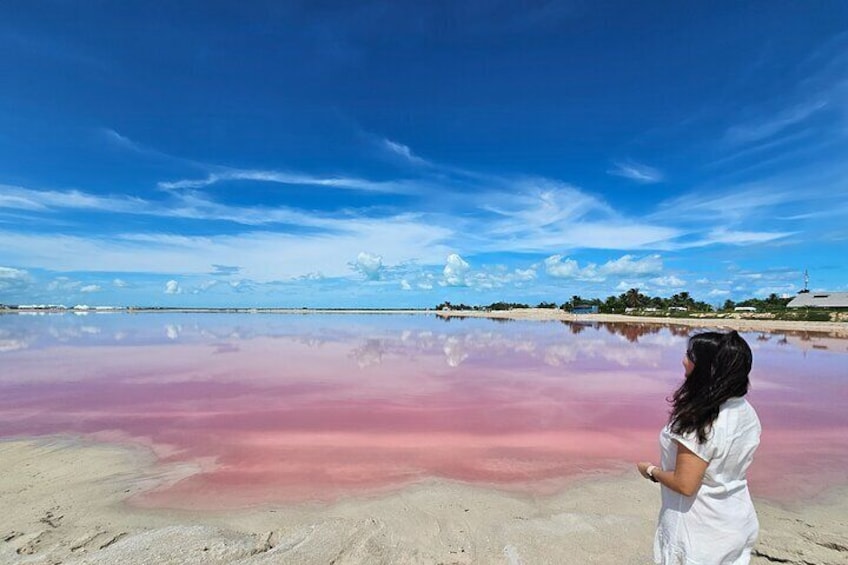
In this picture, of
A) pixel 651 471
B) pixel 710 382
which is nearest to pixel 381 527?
pixel 651 471

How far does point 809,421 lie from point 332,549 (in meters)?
11.6

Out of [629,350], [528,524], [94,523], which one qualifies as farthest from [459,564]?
[629,350]

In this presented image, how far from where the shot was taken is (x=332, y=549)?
4.70 meters

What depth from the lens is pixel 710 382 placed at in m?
2.62

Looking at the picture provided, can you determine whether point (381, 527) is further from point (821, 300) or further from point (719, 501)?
point (821, 300)

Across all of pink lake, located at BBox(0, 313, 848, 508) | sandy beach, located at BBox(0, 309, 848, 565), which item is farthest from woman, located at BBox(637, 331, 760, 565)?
pink lake, located at BBox(0, 313, 848, 508)

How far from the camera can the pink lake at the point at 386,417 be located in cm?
697

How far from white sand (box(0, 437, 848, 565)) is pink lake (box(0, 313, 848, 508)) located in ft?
1.50

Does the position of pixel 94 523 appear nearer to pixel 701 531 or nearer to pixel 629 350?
pixel 701 531

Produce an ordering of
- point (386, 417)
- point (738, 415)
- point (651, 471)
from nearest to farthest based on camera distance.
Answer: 1. point (738, 415)
2. point (651, 471)
3. point (386, 417)

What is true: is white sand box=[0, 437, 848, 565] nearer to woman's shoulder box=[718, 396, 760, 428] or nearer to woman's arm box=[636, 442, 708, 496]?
woman's arm box=[636, 442, 708, 496]

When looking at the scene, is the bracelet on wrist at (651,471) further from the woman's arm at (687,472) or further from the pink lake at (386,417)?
the pink lake at (386,417)

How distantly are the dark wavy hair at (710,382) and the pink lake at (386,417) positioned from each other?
14.5 ft

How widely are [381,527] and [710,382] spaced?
157 inches
